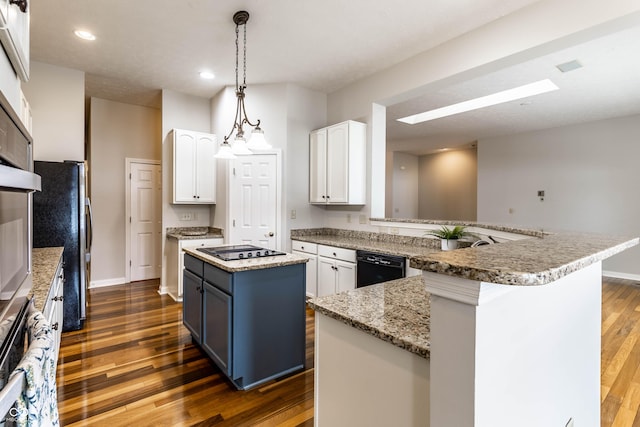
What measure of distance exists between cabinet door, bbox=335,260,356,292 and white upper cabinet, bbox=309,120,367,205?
2.65ft

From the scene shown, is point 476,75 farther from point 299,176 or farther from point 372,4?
point 299,176

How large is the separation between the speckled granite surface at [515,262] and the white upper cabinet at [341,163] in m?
2.87

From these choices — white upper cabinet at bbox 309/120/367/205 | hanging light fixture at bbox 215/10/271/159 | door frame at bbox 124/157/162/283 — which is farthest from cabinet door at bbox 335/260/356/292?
door frame at bbox 124/157/162/283

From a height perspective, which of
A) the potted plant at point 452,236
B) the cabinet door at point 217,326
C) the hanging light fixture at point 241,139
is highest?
the hanging light fixture at point 241,139

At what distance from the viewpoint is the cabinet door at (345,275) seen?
3.42 meters

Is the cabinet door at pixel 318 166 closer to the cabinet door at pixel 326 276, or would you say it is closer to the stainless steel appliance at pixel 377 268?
the cabinet door at pixel 326 276

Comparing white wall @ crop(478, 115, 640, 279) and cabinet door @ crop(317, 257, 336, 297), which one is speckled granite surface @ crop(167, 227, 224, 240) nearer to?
cabinet door @ crop(317, 257, 336, 297)

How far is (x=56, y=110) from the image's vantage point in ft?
12.2

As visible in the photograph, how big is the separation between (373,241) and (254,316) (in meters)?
2.01

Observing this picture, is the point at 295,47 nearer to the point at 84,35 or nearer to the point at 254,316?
the point at 84,35

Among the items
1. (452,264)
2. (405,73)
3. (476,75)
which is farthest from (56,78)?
(452,264)

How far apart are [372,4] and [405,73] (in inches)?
42.3

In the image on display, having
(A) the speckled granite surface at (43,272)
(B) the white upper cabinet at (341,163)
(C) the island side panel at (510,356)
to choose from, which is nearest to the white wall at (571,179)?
(B) the white upper cabinet at (341,163)

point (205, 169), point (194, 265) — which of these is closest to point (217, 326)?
point (194, 265)
